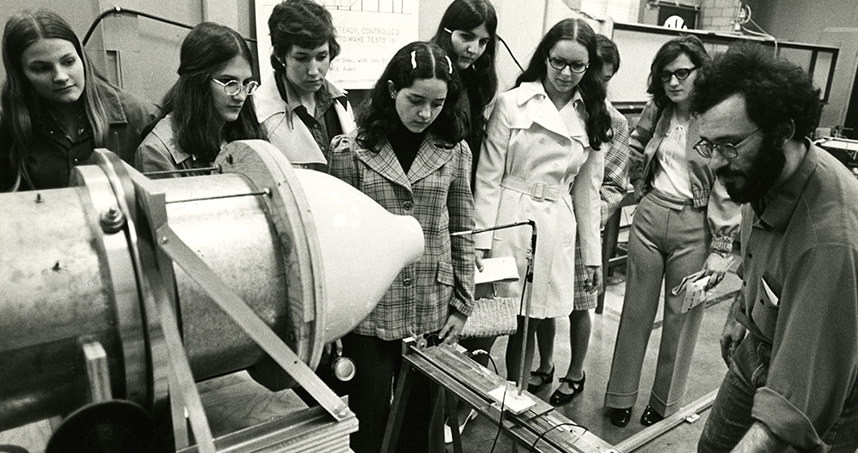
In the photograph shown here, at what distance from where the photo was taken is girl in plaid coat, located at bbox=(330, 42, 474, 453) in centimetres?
159

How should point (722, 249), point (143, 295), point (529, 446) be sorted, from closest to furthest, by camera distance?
point (143, 295) → point (529, 446) → point (722, 249)

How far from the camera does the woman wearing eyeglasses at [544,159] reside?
218cm

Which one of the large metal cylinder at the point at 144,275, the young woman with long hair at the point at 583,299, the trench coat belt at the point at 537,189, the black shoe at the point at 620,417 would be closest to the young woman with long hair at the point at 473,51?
the trench coat belt at the point at 537,189

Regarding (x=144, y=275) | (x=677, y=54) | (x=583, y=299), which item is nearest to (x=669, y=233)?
(x=583, y=299)

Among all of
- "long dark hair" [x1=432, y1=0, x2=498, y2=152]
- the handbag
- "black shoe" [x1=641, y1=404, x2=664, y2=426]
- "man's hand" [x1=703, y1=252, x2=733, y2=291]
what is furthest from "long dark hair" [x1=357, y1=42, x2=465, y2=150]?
"black shoe" [x1=641, y1=404, x2=664, y2=426]

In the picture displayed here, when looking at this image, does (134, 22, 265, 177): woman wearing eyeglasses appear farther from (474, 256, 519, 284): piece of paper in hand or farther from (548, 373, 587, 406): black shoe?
(548, 373, 587, 406): black shoe

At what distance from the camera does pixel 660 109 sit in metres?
2.40

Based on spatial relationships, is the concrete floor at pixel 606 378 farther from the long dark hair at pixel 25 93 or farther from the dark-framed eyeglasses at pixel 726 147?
the long dark hair at pixel 25 93

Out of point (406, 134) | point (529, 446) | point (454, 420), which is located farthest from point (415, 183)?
point (529, 446)

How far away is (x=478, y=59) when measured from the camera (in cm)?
224

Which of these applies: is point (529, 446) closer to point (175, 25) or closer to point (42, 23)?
point (42, 23)

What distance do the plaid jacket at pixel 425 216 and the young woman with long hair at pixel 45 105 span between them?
2.29 ft

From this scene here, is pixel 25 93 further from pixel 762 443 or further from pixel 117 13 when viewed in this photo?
pixel 762 443

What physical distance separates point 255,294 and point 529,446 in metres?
0.69
